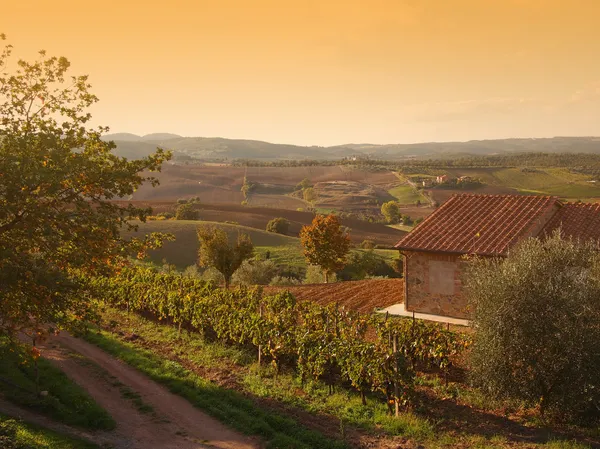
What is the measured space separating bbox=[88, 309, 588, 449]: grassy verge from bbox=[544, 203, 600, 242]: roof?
11.5 m

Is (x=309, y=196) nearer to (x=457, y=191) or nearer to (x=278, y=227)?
(x=457, y=191)

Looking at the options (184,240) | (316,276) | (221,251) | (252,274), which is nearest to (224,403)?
(221,251)

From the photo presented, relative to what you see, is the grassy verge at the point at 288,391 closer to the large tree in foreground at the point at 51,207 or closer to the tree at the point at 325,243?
the large tree in foreground at the point at 51,207

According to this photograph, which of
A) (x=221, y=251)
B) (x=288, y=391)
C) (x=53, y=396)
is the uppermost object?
(x=221, y=251)

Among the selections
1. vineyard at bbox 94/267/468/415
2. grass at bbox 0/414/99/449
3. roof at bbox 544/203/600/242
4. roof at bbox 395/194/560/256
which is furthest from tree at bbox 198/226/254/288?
grass at bbox 0/414/99/449

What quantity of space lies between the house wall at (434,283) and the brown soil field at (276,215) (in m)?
51.2

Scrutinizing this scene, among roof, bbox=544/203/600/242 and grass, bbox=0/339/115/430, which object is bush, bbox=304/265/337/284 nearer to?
roof, bbox=544/203/600/242

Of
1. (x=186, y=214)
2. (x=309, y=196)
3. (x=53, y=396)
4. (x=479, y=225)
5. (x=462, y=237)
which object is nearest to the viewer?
(x=53, y=396)

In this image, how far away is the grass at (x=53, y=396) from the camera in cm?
1234

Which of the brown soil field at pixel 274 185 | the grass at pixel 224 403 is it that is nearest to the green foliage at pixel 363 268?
the grass at pixel 224 403

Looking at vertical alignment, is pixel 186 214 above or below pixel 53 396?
above

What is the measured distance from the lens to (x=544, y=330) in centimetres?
1226

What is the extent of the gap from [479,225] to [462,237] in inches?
58.0

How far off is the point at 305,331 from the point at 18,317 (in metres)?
8.66
